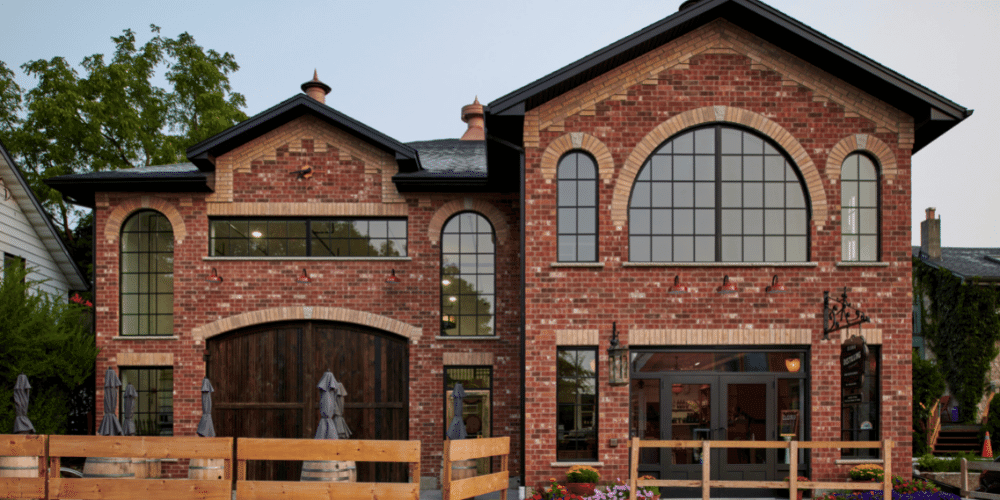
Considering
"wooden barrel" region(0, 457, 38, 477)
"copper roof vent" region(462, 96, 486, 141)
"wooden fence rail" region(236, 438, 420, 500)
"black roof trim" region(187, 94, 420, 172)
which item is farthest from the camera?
"copper roof vent" region(462, 96, 486, 141)

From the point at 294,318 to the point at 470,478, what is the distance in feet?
19.6

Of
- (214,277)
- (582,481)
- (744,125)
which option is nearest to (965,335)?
(744,125)

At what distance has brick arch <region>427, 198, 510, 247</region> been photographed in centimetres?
1374

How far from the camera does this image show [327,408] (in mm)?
11023

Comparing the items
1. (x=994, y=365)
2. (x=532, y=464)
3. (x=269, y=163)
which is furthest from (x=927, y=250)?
(x=269, y=163)

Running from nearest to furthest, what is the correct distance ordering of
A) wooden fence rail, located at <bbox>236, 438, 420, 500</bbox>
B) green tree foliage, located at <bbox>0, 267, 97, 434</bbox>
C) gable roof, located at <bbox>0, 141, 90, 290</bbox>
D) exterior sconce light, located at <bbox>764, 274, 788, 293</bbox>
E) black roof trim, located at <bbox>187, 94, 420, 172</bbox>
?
wooden fence rail, located at <bbox>236, 438, 420, 500</bbox> < exterior sconce light, located at <bbox>764, 274, 788, 293</bbox> < green tree foliage, located at <bbox>0, 267, 97, 434</bbox> < black roof trim, located at <bbox>187, 94, 420, 172</bbox> < gable roof, located at <bbox>0, 141, 90, 290</bbox>

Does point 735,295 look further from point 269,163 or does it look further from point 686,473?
point 269,163

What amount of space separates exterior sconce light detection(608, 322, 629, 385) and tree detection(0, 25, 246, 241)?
1782 cm

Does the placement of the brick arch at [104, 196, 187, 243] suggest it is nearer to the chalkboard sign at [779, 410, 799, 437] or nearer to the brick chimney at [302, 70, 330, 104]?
the brick chimney at [302, 70, 330, 104]

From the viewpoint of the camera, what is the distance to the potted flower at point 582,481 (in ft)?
36.0

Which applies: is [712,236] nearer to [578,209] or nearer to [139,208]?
[578,209]

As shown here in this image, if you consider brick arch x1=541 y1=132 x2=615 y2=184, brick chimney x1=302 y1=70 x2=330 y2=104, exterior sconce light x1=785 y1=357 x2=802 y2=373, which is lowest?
exterior sconce light x1=785 y1=357 x2=802 y2=373

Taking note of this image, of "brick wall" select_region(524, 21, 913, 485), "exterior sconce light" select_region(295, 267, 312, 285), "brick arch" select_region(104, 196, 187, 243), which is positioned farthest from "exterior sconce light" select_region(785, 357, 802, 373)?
"brick arch" select_region(104, 196, 187, 243)

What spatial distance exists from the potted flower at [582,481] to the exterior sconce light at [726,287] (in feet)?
11.4
